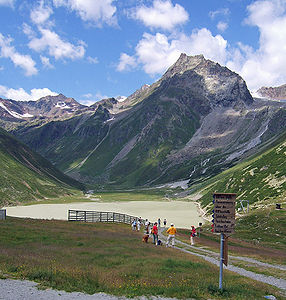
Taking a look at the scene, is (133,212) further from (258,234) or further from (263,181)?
(258,234)

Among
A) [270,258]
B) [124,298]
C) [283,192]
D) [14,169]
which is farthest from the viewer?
[14,169]

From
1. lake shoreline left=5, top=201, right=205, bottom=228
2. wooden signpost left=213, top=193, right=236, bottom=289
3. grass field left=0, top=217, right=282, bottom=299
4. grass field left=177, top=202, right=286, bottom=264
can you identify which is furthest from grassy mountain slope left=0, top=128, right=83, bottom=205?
wooden signpost left=213, top=193, right=236, bottom=289

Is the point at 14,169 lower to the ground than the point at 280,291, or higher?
higher

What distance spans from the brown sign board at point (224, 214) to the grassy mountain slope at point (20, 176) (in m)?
108

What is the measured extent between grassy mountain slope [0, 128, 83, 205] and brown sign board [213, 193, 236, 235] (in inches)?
4234

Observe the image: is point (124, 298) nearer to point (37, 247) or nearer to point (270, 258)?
point (37, 247)

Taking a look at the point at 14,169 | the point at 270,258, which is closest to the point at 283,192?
the point at 270,258

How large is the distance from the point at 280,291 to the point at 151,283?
875cm

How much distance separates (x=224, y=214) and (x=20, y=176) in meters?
137

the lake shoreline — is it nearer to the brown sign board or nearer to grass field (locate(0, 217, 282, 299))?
grass field (locate(0, 217, 282, 299))

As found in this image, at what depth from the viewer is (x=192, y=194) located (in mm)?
166625

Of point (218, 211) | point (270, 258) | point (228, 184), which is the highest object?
point (228, 184)

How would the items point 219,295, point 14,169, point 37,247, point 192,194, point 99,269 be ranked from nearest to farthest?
point 219,295, point 99,269, point 37,247, point 14,169, point 192,194

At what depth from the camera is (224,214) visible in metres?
15.3
